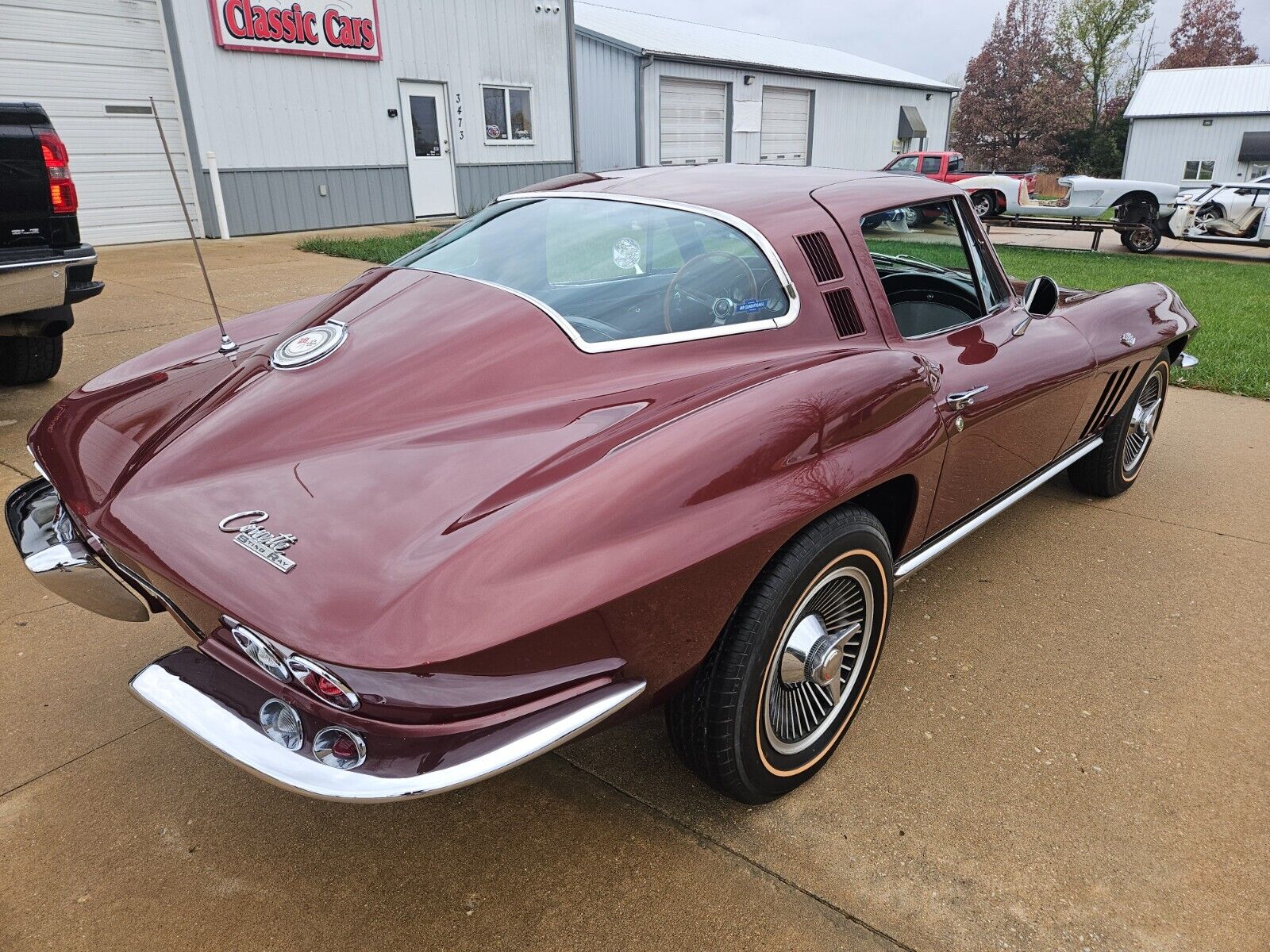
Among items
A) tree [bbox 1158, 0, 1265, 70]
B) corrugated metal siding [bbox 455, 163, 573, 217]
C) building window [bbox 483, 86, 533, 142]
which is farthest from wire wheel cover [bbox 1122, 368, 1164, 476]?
tree [bbox 1158, 0, 1265, 70]

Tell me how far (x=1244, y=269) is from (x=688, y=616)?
14354 millimetres

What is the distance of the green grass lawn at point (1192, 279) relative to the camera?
6.04 meters

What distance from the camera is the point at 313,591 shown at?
1.54m

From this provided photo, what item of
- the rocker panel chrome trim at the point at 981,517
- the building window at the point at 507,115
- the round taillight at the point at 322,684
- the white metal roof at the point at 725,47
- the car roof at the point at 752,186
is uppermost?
the white metal roof at the point at 725,47

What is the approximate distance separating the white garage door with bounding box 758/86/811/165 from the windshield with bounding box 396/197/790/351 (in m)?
22.6

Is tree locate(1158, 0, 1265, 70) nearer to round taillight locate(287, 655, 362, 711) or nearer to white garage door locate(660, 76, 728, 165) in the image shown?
white garage door locate(660, 76, 728, 165)

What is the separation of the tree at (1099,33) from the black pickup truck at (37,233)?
52.4 metres

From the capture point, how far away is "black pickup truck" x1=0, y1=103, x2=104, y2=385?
4.12 meters

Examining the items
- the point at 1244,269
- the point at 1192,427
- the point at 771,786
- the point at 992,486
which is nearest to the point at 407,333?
the point at 771,786

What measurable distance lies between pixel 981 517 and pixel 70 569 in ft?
8.67

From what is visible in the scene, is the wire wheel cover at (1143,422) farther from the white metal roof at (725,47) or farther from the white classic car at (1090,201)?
the white metal roof at (725,47)

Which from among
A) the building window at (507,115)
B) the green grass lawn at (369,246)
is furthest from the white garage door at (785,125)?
the green grass lawn at (369,246)

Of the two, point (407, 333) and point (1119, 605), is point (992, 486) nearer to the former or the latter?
point (1119, 605)

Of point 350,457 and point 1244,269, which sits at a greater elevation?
point 350,457
